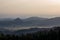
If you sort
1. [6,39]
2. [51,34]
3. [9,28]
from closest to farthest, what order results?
[6,39]
[51,34]
[9,28]

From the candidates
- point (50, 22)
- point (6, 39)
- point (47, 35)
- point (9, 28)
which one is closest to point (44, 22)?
point (50, 22)

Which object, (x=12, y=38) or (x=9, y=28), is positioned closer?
(x=12, y=38)

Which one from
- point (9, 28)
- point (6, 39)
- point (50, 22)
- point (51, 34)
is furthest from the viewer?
A: point (50, 22)

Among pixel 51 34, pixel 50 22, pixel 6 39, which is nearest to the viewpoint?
pixel 6 39

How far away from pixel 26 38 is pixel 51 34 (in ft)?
7.03

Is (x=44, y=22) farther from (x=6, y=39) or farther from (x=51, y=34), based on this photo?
(x=6, y=39)

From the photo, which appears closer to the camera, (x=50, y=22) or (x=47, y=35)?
(x=47, y=35)

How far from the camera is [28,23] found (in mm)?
28469

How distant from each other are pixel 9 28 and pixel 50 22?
645cm

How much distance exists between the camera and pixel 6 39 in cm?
1605

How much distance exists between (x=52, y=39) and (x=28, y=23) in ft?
39.8

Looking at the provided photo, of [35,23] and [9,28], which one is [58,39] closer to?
[9,28]

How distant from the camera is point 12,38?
1641 centimetres

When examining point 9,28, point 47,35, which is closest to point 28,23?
point 9,28
